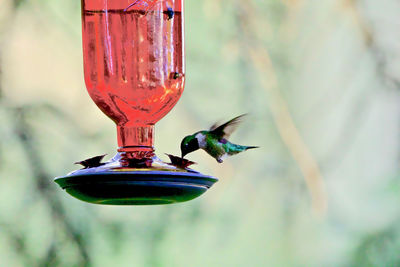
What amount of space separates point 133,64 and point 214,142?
0.35 m

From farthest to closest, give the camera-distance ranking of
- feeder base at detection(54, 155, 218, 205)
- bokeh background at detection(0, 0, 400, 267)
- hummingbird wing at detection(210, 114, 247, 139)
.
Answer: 1. bokeh background at detection(0, 0, 400, 267)
2. hummingbird wing at detection(210, 114, 247, 139)
3. feeder base at detection(54, 155, 218, 205)

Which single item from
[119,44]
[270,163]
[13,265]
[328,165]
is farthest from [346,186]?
[119,44]

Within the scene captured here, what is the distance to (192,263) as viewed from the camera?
13.3 feet

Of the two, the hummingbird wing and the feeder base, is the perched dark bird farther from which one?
the hummingbird wing

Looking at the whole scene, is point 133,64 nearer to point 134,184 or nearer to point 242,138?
point 134,184

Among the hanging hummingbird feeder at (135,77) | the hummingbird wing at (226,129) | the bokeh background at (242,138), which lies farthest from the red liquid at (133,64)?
the bokeh background at (242,138)

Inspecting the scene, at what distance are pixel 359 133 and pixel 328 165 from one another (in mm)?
280

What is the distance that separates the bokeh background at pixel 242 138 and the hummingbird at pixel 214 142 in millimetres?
2172

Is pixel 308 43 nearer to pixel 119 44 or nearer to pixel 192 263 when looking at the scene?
pixel 192 263

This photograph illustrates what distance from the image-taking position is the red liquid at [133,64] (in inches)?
51.8

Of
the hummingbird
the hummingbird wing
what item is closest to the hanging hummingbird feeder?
the hummingbird

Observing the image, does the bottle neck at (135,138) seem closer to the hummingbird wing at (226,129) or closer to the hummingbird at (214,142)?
the hummingbird at (214,142)

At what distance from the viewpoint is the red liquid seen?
51.8 inches

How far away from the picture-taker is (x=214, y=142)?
5.25 feet
